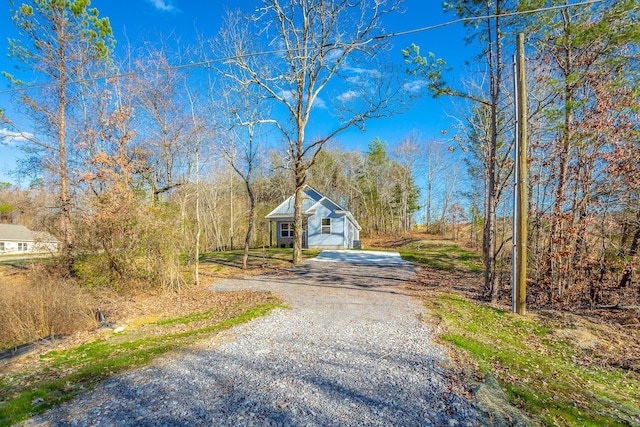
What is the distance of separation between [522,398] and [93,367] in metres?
5.31

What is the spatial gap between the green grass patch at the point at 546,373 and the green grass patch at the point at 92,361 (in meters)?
4.36

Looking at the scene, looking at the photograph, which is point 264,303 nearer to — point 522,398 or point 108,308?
point 108,308

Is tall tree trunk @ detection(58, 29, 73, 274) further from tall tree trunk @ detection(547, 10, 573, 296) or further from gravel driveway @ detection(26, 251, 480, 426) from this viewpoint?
tall tree trunk @ detection(547, 10, 573, 296)

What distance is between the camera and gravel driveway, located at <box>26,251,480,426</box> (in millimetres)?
2844

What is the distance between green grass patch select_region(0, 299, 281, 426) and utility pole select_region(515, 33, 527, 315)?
18.3ft

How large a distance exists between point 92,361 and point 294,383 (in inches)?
122

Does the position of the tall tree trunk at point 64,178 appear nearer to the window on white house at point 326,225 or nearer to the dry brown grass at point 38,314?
the dry brown grass at point 38,314

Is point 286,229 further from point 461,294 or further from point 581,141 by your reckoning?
point 581,141

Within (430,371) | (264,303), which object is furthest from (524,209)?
(264,303)

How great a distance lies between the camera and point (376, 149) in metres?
33.2

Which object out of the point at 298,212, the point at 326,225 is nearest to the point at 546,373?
the point at 298,212

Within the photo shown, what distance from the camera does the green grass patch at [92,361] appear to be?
3.15m

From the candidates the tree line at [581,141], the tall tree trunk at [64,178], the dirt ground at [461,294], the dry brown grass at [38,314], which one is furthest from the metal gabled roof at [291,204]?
the dry brown grass at [38,314]

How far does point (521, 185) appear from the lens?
636 centimetres
